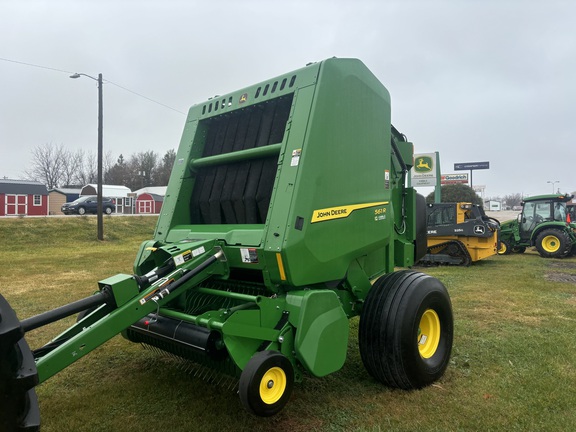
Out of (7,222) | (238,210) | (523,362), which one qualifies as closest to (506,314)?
(523,362)

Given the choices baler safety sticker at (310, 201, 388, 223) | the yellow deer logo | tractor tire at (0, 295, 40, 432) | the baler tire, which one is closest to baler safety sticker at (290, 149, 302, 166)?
baler safety sticker at (310, 201, 388, 223)

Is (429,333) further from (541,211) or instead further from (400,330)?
(541,211)

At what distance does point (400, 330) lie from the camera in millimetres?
3441

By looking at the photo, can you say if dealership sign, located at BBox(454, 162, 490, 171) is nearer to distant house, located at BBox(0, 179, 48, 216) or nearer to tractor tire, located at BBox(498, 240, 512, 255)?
tractor tire, located at BBox(498, 240, 512, 255)

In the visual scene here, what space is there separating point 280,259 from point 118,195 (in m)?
44.2

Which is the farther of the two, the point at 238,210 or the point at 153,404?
the point at 238,210

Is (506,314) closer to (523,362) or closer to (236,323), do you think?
(523,362)

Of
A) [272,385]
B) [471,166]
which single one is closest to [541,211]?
[272,385]

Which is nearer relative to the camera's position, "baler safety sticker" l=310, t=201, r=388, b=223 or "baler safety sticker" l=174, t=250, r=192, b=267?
"baler safety sticker" l=174, t=250, r=192, b=267

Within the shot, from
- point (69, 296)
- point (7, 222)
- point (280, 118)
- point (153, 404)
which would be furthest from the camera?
point (7, 222)

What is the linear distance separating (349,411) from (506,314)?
13.3ft

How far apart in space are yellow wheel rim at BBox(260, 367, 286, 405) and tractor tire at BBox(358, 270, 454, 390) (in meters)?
1.08

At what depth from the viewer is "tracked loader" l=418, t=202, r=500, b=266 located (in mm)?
12438

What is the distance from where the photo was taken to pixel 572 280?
9594 millimetres
